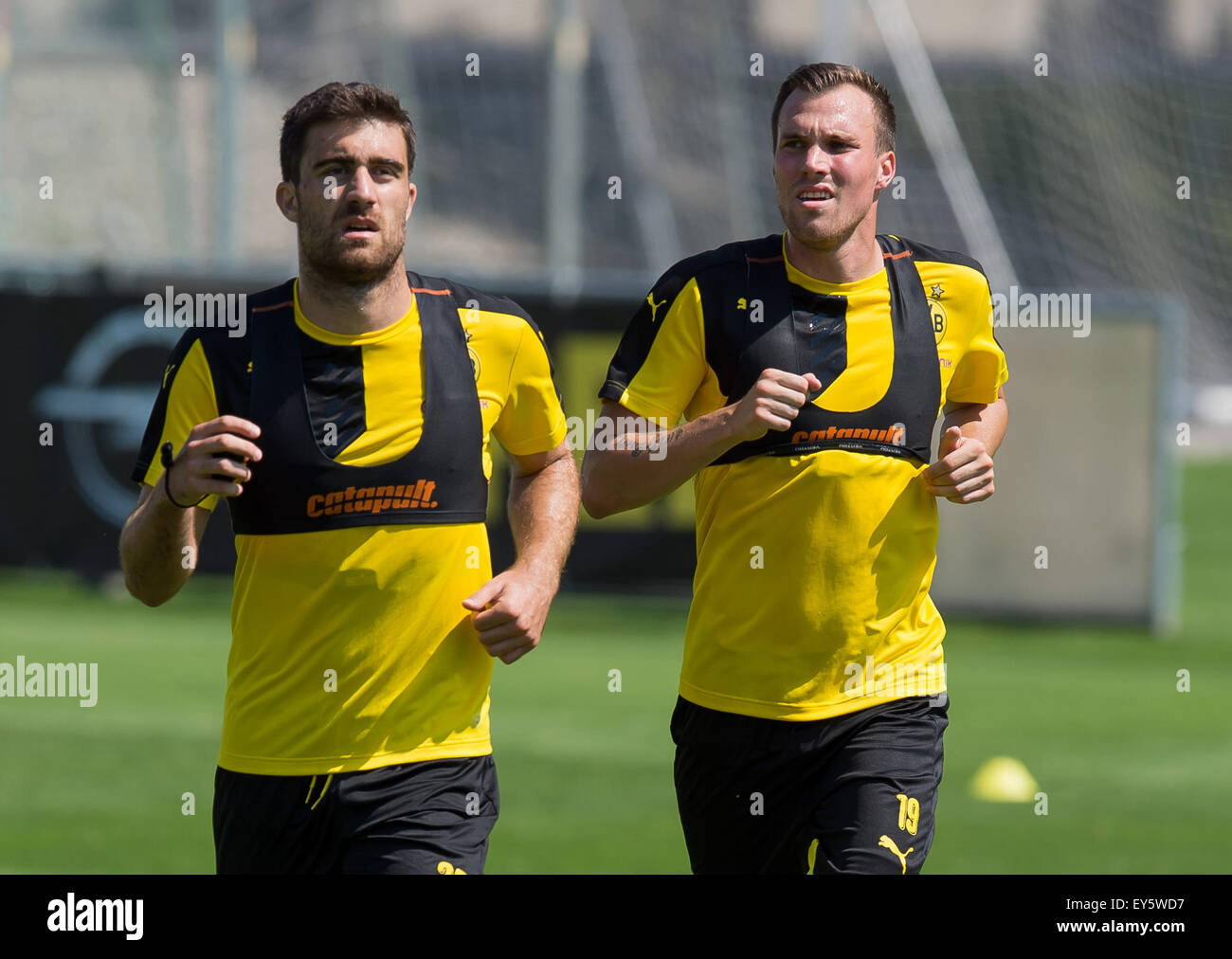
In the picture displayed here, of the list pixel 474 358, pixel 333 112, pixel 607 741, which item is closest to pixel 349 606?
pixel 474 358

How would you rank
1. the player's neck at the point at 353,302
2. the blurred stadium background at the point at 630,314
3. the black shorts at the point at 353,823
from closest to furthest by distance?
the black shorts at the point at 353,823 < the player's neck at the point at 353,302 < the blurred stadium background at the point at 630,314

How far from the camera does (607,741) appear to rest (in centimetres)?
1081

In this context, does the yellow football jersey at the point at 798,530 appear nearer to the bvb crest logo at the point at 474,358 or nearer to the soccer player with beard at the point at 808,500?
the soccer player with beard at the point at 808,500

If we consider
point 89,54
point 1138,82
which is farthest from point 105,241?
point 1138,82

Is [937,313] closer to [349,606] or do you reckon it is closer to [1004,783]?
[349,606]

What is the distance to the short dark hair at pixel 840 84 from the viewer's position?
499cm

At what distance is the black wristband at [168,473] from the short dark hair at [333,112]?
29.0 inches

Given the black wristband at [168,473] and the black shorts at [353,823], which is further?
the black shorts at [353,823]

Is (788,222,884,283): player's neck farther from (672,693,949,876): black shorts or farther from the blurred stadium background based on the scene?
the blurred stadium background

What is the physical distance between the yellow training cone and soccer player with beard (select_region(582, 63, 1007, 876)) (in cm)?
451

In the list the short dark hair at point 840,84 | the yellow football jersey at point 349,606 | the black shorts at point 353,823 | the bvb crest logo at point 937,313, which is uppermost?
the short dark hair at point 840,84

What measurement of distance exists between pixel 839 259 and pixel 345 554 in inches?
65.1

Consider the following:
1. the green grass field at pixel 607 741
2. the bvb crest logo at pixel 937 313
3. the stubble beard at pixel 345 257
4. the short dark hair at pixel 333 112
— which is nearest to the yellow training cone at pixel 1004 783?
the green grass field at pixel 607 741

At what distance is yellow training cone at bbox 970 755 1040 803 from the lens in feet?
30.9
